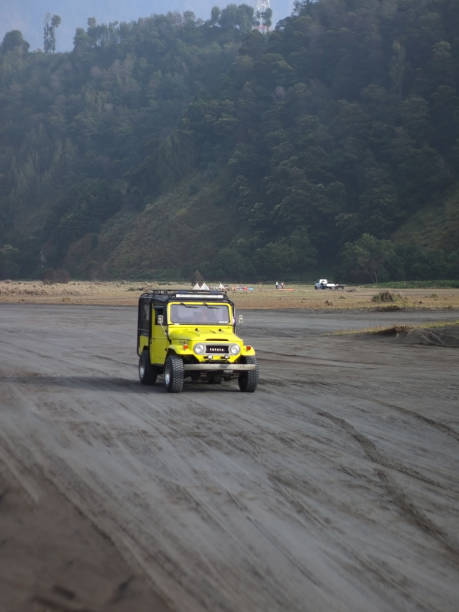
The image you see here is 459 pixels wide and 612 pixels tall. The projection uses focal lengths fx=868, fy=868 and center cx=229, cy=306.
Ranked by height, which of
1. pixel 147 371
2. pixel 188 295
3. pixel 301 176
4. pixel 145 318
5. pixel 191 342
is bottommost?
pixel 147 371

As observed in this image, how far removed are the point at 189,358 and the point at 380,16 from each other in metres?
165

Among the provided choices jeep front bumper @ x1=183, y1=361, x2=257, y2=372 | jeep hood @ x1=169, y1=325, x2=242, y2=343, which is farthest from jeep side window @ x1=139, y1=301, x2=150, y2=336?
jeep front bumper @ x1=183, y1=361, x2=257, y2=372

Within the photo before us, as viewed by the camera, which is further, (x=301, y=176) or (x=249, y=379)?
(x=301, y=176)

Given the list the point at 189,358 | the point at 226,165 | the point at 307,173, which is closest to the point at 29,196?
the point at 226,165

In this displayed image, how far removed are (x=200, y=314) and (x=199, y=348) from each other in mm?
1534

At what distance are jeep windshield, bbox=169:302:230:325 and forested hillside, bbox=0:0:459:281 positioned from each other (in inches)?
3771

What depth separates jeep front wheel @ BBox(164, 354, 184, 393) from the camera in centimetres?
1772

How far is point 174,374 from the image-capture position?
58.0 ft

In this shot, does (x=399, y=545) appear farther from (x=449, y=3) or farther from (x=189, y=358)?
(x=449, y=3)

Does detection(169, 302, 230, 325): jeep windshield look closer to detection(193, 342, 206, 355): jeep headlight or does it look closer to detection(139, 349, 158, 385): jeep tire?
detection(193, 342, 206, 355): jeep headlight

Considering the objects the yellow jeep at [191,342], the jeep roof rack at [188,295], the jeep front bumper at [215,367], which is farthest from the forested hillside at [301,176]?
the jeep front bumper at [215,367]

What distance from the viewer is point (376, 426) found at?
14312mm

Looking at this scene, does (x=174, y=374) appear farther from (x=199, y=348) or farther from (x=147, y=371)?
(x=147, y=371)

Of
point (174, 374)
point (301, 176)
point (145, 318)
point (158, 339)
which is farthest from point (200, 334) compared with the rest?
point (301, 176)
